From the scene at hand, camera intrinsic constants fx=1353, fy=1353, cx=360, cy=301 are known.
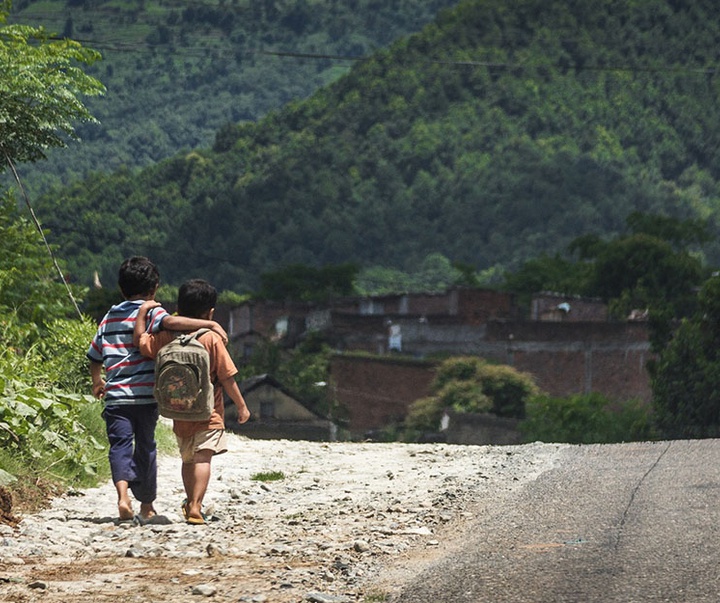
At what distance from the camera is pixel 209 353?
805cm

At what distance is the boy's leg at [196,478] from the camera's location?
812 centimetres

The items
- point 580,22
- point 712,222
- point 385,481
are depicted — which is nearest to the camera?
point 385,481

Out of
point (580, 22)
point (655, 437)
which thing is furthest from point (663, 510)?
point (580, 22)

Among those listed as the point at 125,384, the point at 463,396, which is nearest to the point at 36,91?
the point at 125,384

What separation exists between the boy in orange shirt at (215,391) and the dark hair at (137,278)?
5.8 inches

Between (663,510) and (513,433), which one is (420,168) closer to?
(513,433)

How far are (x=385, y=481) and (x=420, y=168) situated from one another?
459 ft

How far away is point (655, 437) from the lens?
38.1m

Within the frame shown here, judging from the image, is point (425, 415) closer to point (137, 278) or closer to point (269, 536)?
point (137, 278)

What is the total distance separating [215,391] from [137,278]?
A: 848mm

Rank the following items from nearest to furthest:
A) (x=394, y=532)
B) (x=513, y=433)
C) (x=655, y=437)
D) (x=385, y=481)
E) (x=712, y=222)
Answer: (x=394, y=532)
(x=385, y=481)
(x=655, y=437)
(x=513, y=433)
(x=712, y=222)

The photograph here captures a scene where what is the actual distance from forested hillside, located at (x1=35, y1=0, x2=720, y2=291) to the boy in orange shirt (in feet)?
341

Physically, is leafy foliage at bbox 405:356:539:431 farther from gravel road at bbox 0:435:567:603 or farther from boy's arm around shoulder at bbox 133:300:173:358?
boy's arm around shoulder at bbox 133:300:173:358

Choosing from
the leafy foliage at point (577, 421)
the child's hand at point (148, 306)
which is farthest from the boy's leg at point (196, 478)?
the leafy foliage at point (577, 421)
